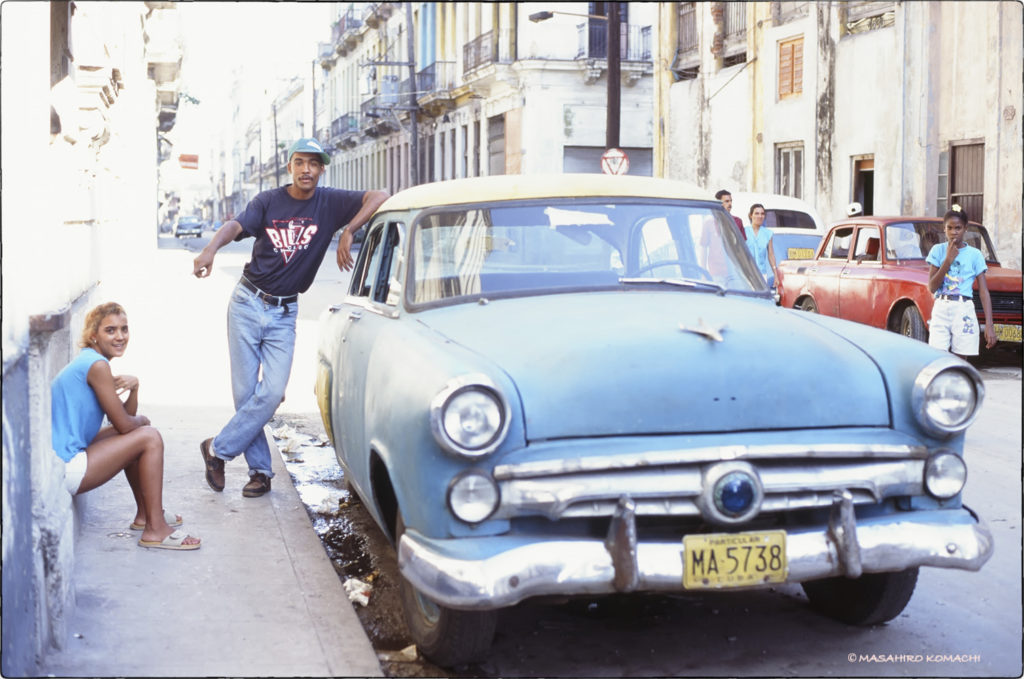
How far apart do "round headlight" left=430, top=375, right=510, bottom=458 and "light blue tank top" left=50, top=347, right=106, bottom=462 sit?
199 cm

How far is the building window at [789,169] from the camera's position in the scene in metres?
24.6

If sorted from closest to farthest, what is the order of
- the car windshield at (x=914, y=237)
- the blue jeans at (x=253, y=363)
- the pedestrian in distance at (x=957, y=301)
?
the blue jeans at (x=253, y=363)
the pedestrian in distance at (x=957, y=301)
the car windshield at (x=914, y=237)

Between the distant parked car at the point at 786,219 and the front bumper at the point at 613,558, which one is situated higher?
the distant parked car at the point at 786,219

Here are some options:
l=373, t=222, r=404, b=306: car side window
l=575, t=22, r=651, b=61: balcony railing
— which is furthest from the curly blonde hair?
l=575, t=22, r=651, b=61: balcony railing

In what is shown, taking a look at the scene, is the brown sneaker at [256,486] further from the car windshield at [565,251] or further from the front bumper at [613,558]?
the front bumper at [613,558]

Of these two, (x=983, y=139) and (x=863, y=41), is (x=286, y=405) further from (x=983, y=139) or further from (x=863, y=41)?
(x=863, y=41)

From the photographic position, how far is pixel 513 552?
361 cm

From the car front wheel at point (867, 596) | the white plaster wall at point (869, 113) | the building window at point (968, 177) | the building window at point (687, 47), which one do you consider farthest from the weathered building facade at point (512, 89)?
the car front wheel at point (867, 596)

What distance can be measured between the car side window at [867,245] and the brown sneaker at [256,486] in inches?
333

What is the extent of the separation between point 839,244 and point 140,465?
34.6 feet

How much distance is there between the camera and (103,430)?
5.32 meters

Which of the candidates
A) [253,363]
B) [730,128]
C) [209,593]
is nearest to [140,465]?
[209,593]

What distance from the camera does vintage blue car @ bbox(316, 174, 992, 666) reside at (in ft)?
12.0

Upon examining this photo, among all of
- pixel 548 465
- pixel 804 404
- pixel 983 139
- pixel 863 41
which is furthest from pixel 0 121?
pixel 863 41
